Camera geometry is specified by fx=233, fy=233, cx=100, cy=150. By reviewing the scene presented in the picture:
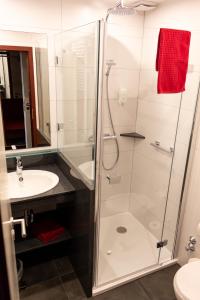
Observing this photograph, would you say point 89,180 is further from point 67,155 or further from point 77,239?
point 77,239

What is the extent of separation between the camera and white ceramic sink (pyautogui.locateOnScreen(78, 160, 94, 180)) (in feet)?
5.16

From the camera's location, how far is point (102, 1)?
199cm

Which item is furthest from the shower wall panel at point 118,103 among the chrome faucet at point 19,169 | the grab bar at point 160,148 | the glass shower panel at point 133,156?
the chrome faucet at point 19,169

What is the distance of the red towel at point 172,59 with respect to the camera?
1.56 meters

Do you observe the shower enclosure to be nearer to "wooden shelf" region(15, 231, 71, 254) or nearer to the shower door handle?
the shower door handle

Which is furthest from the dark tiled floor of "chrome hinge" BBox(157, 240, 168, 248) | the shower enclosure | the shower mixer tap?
the shower mixer tap

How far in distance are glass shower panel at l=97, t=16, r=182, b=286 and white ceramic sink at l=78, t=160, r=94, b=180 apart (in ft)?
1.07

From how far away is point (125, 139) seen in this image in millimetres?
2588

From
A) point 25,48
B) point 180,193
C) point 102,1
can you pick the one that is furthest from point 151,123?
point 25,48

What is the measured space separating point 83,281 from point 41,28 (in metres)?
2.05

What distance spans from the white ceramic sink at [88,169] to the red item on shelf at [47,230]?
72 centimetres

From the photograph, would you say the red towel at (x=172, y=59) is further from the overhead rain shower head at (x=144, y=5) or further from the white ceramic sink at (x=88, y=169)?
the white ceramic sink at (x=88, y=169)

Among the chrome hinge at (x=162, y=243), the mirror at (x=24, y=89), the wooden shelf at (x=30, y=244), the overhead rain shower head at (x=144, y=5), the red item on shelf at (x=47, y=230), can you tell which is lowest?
the chrome hinge at (x=162, y=243)

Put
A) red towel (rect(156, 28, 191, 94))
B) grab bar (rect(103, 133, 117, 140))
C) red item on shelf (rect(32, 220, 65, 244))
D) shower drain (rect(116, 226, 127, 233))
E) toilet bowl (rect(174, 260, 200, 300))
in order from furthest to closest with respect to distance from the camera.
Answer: shower drain (rect(116, 226, 127, 233)) < grab bar (rect(103, 133, 117, 140)) < red item on shelf (rect(32, 220, 65, 244)) < red towel (rect(156, 28, 191, 94)) < toilet bowl (rect(174, 260, 200, 300))
